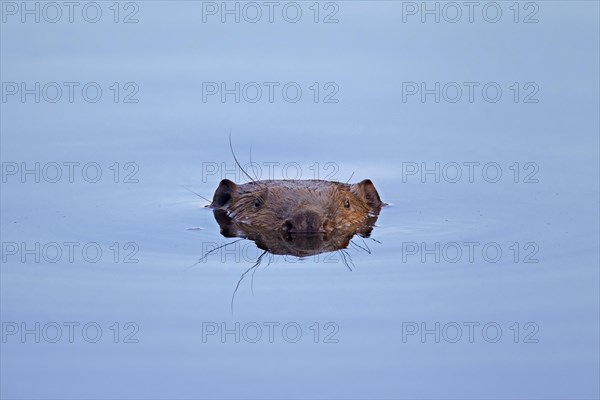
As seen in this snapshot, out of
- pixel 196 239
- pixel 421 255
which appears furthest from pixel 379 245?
pixel 196 239

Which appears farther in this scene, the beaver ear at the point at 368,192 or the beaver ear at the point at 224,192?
the beaver ear at the point at 224,192

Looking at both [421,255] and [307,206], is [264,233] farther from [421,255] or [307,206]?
[421,255]

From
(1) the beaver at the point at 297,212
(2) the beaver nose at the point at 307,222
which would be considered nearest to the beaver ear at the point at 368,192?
(1) the beaver at the point at 297,212

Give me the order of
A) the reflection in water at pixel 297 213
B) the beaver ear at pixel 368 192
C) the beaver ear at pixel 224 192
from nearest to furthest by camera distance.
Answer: the reflection in water at pixel 297 213
the beaver ear at pixel 368 192
the beaver ear at pixel 224 192

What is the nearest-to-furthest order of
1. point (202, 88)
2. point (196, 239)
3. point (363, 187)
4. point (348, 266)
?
point (348, 266)
point (196, 239)
point (363, 187)
point (202, 88)

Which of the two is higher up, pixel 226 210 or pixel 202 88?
pixel 202 88

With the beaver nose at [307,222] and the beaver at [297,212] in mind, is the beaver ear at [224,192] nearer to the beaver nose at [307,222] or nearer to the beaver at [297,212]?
the beaver at [297,212]

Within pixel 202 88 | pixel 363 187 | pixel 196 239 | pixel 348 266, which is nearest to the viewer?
pixel 348 266

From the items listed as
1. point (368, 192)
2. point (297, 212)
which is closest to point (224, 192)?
point (368, 192)
